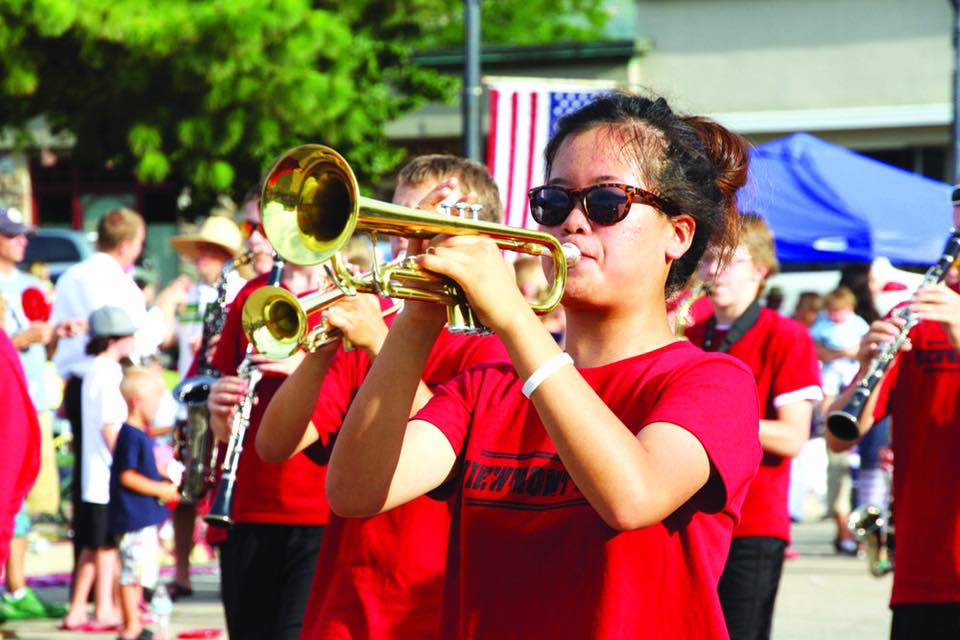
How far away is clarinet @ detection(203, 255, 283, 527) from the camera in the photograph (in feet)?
16.9

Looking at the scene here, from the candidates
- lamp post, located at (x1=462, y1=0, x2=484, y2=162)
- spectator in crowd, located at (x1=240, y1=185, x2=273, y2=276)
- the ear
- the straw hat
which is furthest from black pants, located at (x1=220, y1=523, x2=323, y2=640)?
lamp post, located at (x1=462, y1=0, x2=484, y2=162)

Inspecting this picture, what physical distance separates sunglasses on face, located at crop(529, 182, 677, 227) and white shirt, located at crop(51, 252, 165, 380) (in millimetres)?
6701

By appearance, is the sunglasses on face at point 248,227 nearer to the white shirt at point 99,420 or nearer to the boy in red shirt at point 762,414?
the boy in red shirt at point 762,414

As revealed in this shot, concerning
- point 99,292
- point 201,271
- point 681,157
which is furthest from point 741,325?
point 99,292

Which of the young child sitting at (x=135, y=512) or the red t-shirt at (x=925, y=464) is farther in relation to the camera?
the young child sitting at (x=135, y=512)

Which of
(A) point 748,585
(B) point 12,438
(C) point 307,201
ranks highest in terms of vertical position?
(C) point 307,201

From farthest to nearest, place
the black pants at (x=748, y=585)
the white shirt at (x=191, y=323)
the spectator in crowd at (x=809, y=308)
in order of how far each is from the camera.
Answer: the spectator in crowd at (x=809, y=308) < the white shirt at (x=191, y=323) < the black pants at (x=748, y=585)

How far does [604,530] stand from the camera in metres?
2.67

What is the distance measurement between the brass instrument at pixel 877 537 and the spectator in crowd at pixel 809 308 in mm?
7868

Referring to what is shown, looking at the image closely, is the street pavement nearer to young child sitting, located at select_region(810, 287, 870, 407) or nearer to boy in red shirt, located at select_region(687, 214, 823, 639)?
young child sitting, located at select_region(810, 287, 870, 407)

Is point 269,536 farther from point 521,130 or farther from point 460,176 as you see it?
point 521,130

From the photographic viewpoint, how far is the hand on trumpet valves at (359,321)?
3.43m

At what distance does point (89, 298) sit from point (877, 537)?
5109 millimetres

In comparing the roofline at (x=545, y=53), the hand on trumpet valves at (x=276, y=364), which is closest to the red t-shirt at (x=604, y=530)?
the hand on trumpet valves at (x=276, y=364)
